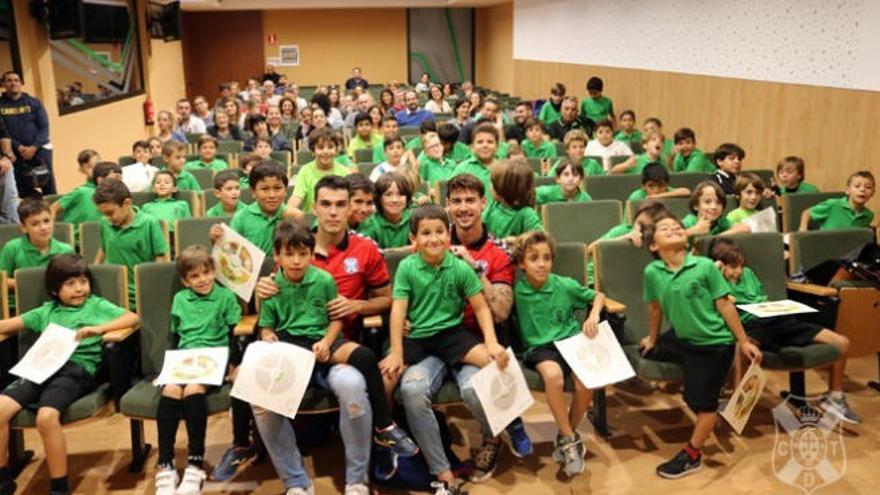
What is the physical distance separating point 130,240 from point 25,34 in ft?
16.5

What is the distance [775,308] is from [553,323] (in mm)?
1048

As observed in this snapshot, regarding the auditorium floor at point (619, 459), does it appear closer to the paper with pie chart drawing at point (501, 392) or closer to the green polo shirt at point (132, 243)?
the paper with pie chart drawing at point (501, 392)

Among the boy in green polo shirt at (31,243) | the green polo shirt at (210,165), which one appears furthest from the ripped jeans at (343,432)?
the green polo shirt at (210,165)

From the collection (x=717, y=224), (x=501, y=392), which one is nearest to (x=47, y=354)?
(x=501, y=392)

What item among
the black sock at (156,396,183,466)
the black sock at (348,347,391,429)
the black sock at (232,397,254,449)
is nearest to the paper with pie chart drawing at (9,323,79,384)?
the black sock at (156,396,183,466)

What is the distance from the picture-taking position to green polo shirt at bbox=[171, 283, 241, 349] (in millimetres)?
3312

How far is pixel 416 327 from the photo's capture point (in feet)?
10.7

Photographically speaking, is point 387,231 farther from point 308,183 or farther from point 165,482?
point 165,482

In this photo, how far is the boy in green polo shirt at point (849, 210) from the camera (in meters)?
4.71

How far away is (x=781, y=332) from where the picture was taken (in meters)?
3.55

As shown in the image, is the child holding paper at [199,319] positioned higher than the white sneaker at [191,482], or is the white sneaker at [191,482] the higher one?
the child holding paper at [199,319]

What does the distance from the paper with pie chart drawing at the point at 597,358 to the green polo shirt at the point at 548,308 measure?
85 millimetres

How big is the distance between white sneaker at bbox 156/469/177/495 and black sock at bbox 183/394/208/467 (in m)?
0.09

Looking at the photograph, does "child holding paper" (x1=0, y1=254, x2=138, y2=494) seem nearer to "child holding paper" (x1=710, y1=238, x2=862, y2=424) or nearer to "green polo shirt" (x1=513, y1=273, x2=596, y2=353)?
"green polo shirt" (x1=513, y1=273, x2=596, y2=353)
